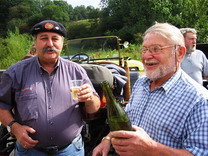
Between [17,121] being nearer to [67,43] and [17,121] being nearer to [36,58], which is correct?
[36,58]

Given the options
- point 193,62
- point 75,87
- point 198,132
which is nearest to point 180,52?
point 198,132

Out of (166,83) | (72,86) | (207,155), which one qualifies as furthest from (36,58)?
(207,155)

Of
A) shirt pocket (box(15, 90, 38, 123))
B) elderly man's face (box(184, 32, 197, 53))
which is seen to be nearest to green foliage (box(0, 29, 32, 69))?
elderly man's face (box(184, 32, 197, 53))

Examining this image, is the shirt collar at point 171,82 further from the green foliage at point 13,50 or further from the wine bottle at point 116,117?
the green foliage at point 13,50

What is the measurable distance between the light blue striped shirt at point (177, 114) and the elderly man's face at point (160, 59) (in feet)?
0.23

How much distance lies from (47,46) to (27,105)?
23.3 inches

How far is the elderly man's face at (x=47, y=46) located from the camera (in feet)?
7.19

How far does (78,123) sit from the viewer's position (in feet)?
7.32

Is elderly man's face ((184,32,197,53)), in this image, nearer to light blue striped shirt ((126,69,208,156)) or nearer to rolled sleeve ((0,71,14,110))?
light blue striped shirt ((126,69,208,156))

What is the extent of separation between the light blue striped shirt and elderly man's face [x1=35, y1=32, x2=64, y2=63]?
0.98 m

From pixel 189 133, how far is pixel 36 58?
1636 millimetres

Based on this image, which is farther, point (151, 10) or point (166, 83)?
point (151, 10)

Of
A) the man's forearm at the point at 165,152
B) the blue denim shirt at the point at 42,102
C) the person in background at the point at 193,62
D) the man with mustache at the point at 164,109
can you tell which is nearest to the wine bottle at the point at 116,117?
the man with mustache at the point at 164,109

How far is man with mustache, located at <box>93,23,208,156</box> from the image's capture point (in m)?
1.22
